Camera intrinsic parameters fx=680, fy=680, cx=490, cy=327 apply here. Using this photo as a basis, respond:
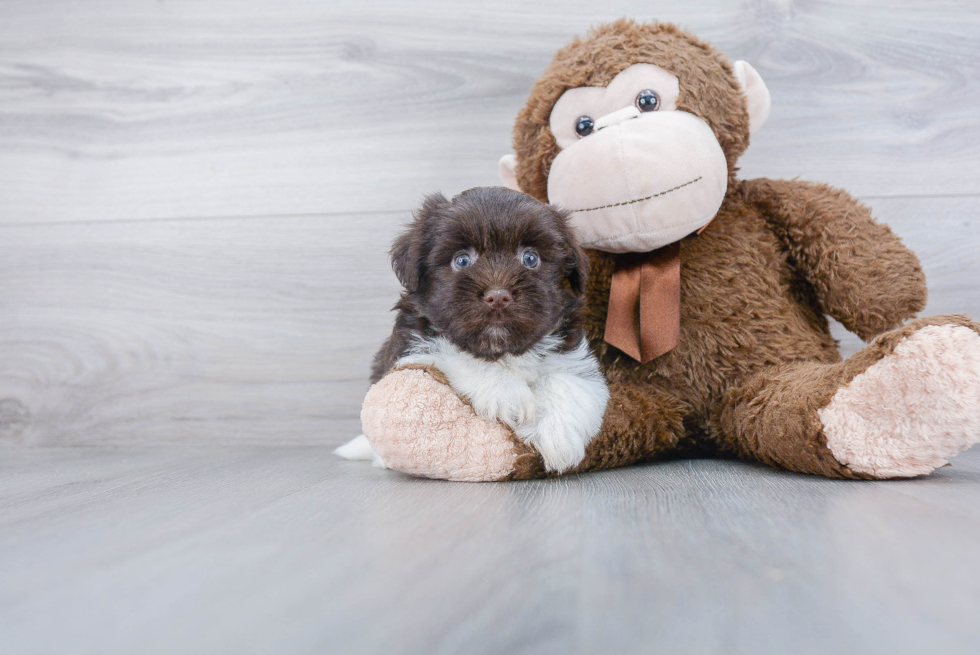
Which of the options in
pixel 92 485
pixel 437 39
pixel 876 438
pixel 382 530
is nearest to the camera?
pixel 382 530

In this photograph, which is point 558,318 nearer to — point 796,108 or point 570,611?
point 570,611

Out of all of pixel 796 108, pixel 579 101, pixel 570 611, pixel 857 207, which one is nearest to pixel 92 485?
pixel 570 611

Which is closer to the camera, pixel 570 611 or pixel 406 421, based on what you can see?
pixel 570 611

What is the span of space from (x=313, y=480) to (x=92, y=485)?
39 cm

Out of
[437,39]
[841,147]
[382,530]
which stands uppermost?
[437,39]

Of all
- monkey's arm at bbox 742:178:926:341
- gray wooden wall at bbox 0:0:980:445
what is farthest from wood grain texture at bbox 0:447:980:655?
gray wooden wall at bbox 0:0:980:445

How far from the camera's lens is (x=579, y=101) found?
1210 millimetres

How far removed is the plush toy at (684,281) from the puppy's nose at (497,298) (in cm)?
15

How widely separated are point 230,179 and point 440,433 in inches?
43.5

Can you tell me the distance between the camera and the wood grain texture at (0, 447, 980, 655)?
1.67ft

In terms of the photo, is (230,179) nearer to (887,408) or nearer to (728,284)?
(728,284)

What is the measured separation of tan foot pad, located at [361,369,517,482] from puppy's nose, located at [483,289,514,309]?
0.15 metres

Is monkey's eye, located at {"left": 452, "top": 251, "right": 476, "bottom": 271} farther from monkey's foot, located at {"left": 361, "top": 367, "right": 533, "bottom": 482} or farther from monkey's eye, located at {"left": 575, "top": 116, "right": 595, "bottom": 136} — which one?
monkey's eye, located at {"left": 575, "top": 116, "right": 595, "bottom": 136}

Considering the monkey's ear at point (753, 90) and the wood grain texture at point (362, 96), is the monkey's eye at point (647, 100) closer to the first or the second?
the monkey's ear at point (753, 90)
